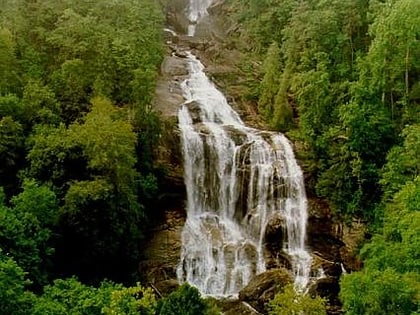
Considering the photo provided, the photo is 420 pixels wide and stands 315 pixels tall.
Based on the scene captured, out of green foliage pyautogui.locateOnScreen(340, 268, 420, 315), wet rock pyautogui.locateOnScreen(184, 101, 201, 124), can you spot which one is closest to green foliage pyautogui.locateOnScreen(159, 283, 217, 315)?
green foliage pyautogui.locateOnScreen(340, 268, 420, 315)

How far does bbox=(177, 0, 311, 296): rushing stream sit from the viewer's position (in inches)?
1267

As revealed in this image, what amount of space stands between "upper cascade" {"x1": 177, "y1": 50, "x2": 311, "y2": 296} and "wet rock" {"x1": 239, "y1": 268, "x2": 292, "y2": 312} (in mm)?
886

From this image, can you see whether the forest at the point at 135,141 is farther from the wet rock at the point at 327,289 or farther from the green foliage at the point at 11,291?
the wet rock at the point at 327,289

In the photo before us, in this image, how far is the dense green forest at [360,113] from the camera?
27578 millimetres

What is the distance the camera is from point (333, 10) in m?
39.5

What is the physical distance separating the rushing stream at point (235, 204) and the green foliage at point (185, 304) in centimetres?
788

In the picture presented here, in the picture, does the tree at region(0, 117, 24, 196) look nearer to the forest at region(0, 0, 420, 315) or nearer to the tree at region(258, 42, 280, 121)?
the forest at region(0, 0, 420, 315)

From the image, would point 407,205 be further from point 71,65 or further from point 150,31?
point 150,31

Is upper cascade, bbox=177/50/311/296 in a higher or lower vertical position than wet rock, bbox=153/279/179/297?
higher

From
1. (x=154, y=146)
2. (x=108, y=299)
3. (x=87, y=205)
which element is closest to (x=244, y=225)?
(x=154, y=146)

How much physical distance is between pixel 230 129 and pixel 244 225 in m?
7.06

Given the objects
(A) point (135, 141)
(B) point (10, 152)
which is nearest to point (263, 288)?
(A) point (135, 141)

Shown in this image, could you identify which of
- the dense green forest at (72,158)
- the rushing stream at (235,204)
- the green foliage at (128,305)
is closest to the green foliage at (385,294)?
the rushing stream at (235,204)

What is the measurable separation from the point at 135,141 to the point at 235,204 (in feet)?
25.7
